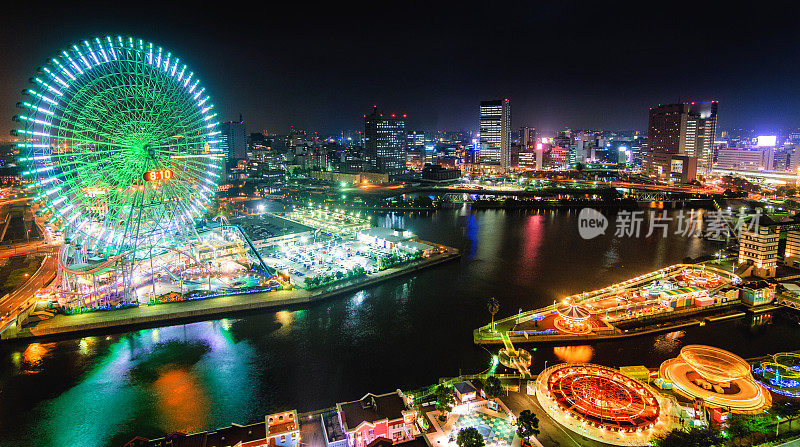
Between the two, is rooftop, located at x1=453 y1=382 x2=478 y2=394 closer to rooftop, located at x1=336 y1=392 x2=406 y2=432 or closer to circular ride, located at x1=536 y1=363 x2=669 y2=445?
rooftop, located at x1=336 y1=392 x2=406 y2=432

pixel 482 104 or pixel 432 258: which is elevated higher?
pixel 482 104

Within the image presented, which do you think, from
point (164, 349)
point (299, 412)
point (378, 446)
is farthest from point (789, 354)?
point (164, 349)

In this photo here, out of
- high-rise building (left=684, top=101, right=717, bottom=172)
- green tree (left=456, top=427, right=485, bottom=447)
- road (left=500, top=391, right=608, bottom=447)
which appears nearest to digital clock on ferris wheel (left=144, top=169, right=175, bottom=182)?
green tree (left=456, top=427, right=485, bottom=447)

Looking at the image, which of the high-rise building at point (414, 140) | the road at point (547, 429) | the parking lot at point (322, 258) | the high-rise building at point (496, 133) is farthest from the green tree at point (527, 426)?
the high-rise building at point (414, 140)

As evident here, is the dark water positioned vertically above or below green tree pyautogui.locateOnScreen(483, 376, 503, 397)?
below

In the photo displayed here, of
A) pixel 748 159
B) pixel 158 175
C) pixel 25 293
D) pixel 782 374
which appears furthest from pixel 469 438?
pixel 748 159

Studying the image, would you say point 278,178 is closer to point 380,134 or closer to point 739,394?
point 380,134
